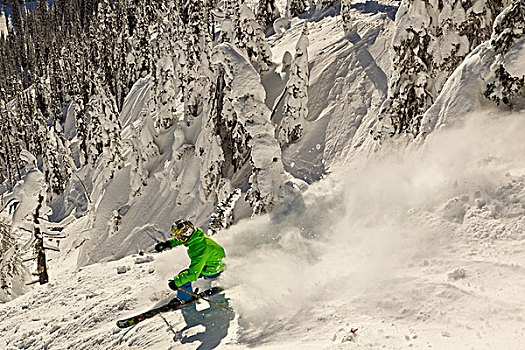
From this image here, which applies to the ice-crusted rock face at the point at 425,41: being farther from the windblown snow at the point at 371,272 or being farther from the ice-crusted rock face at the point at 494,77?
the ice-crusted rock face at the point at 494,77

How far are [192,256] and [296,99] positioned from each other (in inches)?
480

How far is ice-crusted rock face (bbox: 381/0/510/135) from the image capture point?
11477 mm

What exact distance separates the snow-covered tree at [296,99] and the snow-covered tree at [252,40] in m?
3.72

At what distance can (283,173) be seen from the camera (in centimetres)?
1283

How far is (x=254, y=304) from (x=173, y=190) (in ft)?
60.2

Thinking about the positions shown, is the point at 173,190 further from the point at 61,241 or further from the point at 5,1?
the point at 5,1

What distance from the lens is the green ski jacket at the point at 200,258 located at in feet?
22.9

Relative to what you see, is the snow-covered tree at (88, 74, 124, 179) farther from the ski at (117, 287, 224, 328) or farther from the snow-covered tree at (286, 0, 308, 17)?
the ski at (117, 287, 224, 328)

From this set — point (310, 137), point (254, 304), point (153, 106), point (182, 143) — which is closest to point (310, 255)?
point (254, 304)

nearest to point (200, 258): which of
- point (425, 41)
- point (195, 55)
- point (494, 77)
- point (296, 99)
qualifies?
point (494, 77)

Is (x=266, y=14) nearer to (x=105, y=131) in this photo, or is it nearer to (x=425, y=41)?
(x=105, y=131)

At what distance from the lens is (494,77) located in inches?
313

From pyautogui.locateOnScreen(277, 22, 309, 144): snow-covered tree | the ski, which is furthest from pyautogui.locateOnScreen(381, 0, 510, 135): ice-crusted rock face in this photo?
the ski

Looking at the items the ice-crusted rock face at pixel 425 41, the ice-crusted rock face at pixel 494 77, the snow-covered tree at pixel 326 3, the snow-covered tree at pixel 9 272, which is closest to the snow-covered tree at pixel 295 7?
the snow-covered tree at pixel 326 3
